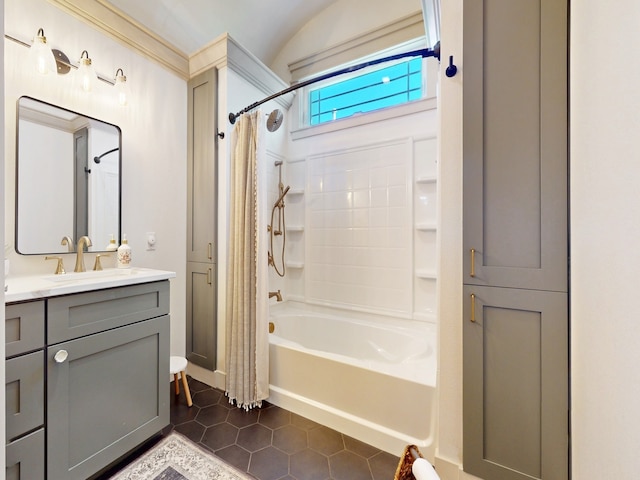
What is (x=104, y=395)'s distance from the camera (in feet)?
4.17

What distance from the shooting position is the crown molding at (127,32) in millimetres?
1659

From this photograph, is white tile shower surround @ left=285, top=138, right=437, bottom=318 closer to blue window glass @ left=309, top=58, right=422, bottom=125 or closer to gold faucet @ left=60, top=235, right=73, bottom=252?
blue window glass @ left=309, top=58, right=422, bottom=125

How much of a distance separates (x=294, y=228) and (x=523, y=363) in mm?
2083

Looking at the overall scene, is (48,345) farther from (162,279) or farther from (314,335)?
(314,335)

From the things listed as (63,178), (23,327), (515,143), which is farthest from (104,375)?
(515,143)

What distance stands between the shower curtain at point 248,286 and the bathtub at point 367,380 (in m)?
0.14

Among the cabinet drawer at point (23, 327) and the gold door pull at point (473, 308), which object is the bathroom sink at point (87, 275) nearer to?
the cabinet drawer at point (23, 327)

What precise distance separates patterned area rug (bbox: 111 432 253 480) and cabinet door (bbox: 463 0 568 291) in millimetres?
1537

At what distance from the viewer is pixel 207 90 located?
7.13 feet

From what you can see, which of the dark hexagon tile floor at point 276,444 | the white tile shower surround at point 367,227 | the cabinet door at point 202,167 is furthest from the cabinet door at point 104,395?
the white tile shower surround at point 367,227

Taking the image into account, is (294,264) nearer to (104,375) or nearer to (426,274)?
(426,274)

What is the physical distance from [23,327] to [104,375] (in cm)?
42
